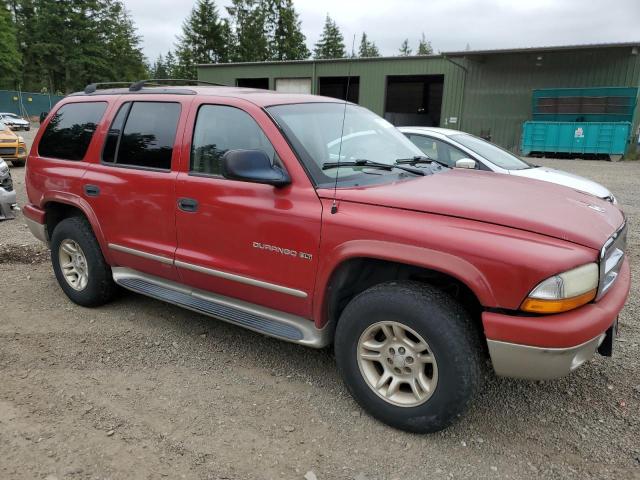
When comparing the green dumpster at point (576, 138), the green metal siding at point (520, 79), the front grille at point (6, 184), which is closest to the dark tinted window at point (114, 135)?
the front grille at point (6, 184)

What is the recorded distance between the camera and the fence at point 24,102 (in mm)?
41250

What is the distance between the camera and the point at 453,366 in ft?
8.00

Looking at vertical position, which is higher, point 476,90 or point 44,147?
point 476,90

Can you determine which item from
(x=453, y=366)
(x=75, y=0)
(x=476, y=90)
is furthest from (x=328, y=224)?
(x=75, y=0)

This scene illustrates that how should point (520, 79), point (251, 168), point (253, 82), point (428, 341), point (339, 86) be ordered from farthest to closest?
point (339, 86), point (253, 82), point (520, 79), point (251, 168), point (428, 341)

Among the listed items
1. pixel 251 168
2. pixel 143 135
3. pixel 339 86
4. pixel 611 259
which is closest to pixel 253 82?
pixel 339 86

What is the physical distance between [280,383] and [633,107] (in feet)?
73.5

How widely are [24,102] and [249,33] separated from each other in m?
23.6

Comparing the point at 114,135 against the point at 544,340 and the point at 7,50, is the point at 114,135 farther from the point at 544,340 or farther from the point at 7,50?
the point at 7,50

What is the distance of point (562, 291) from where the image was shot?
2.24 meters

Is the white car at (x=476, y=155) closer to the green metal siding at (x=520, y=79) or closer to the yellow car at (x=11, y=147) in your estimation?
the yellow car at (x=11, y=147)

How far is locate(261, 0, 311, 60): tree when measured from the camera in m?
54.8

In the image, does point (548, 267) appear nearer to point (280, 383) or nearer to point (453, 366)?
point (453, 366)

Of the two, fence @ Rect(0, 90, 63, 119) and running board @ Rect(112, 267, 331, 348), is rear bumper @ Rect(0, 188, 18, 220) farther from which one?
fence @ Rect(0, 90, 63, 119)
